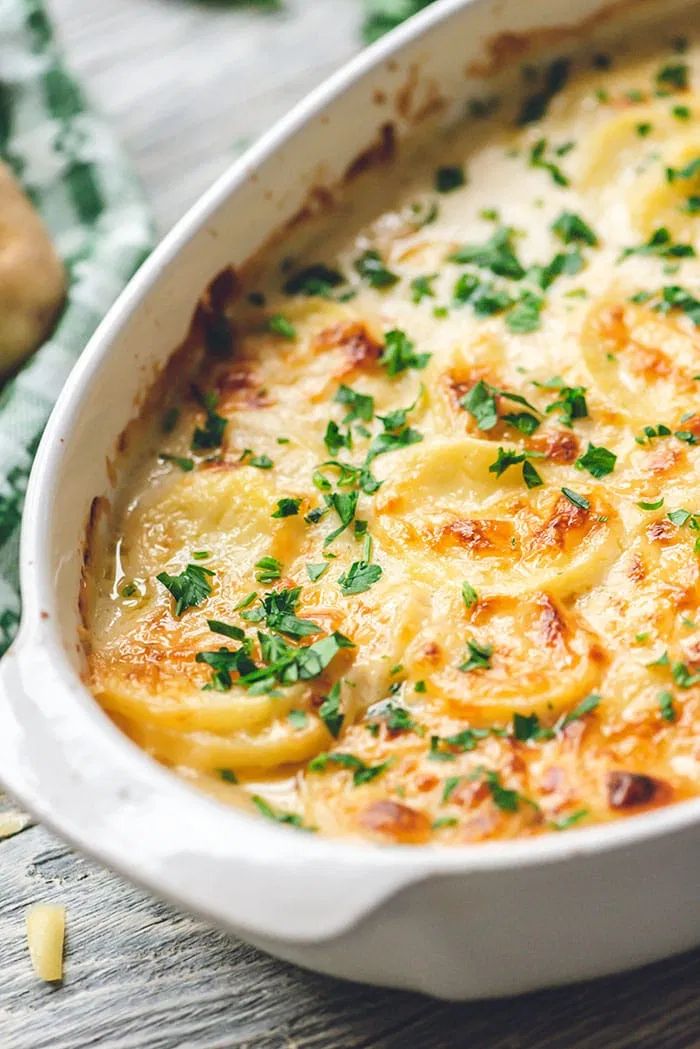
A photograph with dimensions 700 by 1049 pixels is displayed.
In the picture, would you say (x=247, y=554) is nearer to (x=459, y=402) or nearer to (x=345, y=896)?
(x=459, y=402)

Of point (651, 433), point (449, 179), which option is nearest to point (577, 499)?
point (651, 433)

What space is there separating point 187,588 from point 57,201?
176 cm

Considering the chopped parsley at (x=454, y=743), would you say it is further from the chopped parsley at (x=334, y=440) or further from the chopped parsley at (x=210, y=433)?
the chopped parsley at (x=210, y=433)

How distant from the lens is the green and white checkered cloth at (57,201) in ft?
10.5

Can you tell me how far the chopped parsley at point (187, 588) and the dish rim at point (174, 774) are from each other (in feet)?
0.99

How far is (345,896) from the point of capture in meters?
1.81

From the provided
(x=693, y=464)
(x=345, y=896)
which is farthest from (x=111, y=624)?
(x=693, y=464)

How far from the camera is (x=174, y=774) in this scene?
2248 mm

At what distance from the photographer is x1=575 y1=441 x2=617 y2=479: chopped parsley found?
8.87 feet

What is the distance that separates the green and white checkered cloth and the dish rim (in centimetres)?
58

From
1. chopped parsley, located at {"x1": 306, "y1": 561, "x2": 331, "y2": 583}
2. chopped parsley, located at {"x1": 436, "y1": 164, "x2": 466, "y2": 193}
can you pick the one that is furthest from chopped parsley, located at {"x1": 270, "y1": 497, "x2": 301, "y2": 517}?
chopped parsley, located at {"x1": 436, "y1": 164, "x2": 466, "y2": 193}

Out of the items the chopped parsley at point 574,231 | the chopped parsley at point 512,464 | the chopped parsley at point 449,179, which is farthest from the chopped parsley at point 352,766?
the chopped parsley at point 449,179

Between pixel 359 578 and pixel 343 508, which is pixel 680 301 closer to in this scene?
pixel 343 508

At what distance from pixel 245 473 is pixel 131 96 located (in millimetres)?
2125
